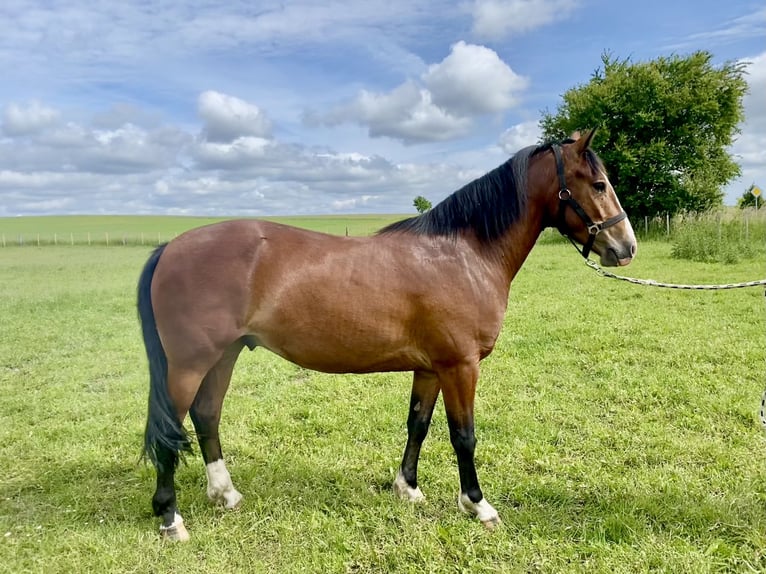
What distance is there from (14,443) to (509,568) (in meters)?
4.17

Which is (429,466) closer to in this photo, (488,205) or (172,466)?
(172,466)

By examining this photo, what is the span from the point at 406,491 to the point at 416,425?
17.2 inches

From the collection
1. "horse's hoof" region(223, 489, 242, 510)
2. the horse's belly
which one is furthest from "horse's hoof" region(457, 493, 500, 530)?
"horse's hoof" region(223, 489, 242, 510)

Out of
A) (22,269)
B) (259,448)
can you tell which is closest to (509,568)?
(259,448)

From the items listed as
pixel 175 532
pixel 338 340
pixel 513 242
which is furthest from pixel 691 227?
pixel 175 532

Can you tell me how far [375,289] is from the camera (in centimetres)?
288

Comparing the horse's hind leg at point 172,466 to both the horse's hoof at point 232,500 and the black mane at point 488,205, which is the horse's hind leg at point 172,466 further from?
the black mane at point 488,205

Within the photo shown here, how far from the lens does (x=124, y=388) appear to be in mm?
5613

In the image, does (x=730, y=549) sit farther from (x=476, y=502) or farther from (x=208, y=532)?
(x=208, y=532)

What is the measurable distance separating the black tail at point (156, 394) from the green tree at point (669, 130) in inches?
901

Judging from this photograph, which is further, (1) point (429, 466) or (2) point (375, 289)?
(1) point (429, 466)

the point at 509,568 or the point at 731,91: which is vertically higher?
the point at 731,91

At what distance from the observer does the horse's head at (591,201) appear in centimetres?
293

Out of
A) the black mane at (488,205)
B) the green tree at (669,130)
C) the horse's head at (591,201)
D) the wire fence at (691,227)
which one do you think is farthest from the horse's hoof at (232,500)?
the green tree at (669,130)
